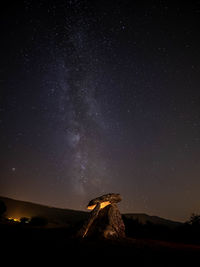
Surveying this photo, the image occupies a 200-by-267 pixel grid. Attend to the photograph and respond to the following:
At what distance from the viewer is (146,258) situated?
16.5 ft

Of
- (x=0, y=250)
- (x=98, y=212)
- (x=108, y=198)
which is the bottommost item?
(x=0, y=250)

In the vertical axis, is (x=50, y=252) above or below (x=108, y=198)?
below

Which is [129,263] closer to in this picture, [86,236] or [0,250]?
[0,250]

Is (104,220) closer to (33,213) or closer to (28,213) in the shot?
(28,213)

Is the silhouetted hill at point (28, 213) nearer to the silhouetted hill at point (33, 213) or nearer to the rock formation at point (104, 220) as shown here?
the silhouetted hill at point (33, 213)

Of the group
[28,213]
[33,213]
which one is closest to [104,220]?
[28,213]

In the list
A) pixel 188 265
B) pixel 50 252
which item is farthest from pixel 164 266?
pixel 50 252

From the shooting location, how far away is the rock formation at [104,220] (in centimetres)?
934

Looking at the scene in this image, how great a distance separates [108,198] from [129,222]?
11206 mm

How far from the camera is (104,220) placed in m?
10.0

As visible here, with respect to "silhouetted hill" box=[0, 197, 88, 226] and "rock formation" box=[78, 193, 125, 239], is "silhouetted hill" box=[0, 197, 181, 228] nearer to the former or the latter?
"silhouetted hill" box=[0, 197, 88, 226]

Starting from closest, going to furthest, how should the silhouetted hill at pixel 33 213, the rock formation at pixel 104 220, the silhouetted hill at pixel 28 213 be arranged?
the rock formation at pixel 104 220
the silhouetted hill at pixel 33 213
the silhouetted hill at pixel 28 213

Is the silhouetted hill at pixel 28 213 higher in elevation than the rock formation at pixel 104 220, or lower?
higher

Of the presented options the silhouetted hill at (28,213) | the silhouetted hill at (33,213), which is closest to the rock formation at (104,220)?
the silhouetted hill at (33,213)
